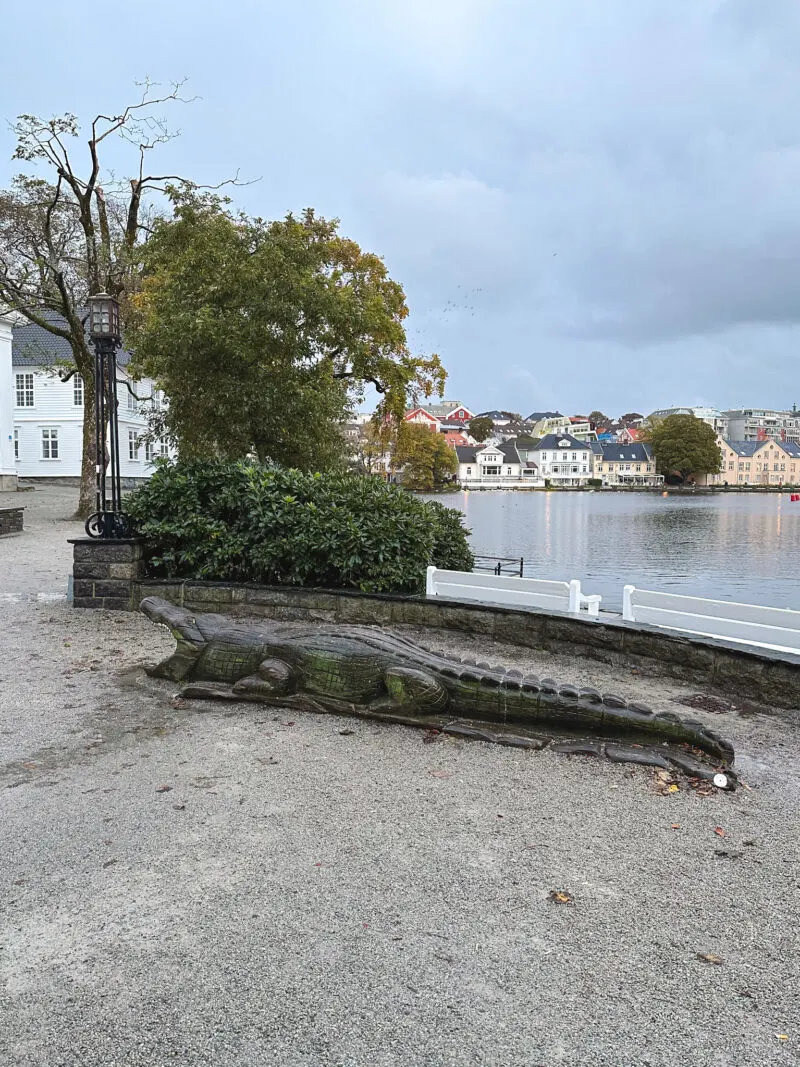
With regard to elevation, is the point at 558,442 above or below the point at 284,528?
above

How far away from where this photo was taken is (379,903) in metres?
3.48

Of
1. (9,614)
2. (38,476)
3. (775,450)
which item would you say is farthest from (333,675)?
(775,450)

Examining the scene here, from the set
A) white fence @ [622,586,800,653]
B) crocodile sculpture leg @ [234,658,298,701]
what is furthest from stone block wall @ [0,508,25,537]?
white fence @ [622,586,800,653]

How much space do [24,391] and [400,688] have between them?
52.5 metres

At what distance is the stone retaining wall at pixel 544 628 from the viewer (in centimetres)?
668

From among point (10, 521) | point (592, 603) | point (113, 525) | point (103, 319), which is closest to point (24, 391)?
point (10, 521)

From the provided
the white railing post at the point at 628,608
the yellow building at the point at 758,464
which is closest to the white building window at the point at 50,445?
the white railing post at the point at 628,608

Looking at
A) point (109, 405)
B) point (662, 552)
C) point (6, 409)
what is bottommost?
point (662, 552)

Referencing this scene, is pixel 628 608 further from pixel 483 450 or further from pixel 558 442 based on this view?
pixel 558 442

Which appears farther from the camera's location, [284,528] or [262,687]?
[284,528]

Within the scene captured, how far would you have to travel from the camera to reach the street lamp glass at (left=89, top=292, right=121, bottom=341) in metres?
10.6

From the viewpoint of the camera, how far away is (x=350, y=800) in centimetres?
465

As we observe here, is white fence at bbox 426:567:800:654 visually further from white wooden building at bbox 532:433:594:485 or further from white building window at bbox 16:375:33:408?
white wooden building at bbox 532:433:594:485

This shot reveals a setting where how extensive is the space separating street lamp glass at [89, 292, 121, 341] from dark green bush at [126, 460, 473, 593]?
80.7 inches
